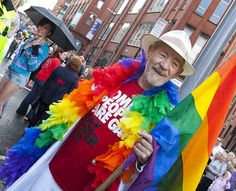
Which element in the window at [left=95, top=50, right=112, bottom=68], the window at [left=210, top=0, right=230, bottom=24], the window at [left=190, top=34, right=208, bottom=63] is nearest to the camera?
the window at [left=190, top=34, right=208, bottom=63]

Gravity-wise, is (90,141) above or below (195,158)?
below

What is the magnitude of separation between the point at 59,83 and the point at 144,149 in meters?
5.03

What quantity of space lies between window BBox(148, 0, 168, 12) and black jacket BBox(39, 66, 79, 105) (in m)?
25.9

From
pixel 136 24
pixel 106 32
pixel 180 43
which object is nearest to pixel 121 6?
pixel 106 32

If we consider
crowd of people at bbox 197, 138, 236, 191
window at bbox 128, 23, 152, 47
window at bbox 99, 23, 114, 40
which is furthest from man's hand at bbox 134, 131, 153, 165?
window at bbox 99, 23, 114, 40

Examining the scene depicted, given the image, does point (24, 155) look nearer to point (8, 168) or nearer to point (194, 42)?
point (8, 168)

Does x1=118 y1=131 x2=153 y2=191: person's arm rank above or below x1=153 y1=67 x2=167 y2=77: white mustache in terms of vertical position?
below

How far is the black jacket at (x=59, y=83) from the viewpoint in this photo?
703 centimetres

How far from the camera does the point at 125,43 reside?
3519 centimetres

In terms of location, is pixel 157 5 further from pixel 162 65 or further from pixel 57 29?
pixel 162 65

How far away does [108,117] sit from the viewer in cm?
262

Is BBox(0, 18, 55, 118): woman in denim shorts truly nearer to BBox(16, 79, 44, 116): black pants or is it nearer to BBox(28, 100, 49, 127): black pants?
BBox(28, 100, 49, 127): black pants

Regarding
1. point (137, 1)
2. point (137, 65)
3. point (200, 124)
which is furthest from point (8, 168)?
point (137, 1)

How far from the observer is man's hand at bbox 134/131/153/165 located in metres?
2.17
